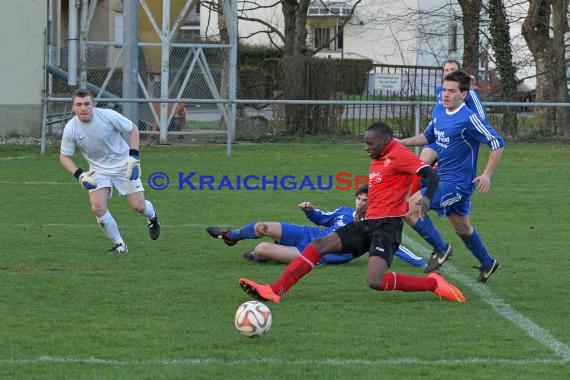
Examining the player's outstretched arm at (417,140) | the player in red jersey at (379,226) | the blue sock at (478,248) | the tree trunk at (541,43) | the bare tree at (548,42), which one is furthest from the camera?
the tree trunk at (541,43)

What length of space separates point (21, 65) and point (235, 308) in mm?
17441

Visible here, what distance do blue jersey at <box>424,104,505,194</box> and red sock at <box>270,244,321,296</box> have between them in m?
1.71

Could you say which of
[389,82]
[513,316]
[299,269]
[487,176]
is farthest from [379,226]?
[389,82]

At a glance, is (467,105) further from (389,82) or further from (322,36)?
(322,36)

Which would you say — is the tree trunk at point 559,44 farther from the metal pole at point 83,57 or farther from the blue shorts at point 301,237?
the blue shorts at point 301,237

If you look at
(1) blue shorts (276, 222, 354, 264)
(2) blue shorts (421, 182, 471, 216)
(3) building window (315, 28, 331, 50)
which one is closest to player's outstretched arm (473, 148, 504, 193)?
(2) blue shorts (421, 182, 471, 216)

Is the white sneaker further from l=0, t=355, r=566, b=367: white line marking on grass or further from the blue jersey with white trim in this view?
l=0, t=355, r=566, b=367: white line marking on grass

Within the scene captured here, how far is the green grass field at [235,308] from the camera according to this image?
246 inches

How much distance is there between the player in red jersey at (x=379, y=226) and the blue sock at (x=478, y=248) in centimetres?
123

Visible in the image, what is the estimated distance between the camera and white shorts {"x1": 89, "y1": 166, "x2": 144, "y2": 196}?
10.8 meters

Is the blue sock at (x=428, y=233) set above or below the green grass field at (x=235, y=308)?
above

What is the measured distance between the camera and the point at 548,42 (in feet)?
88.4

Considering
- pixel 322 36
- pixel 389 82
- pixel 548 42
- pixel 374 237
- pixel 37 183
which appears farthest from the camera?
pixel 322 36

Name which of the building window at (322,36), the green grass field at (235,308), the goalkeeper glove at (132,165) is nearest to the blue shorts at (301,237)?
the green grass field at (235,308)
